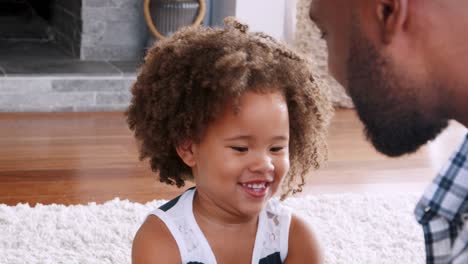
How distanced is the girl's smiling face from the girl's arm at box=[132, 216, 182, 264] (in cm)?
13

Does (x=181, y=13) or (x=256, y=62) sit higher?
(x=256, y=62)

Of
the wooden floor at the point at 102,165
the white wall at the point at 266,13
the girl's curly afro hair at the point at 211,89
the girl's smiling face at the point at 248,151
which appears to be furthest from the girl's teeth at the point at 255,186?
the white wall at the point at 266,13

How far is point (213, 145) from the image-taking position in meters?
1.54

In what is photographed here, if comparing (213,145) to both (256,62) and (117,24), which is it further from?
(117,24)

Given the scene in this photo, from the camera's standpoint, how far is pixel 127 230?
232cm

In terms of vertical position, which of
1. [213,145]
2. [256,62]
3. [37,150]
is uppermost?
[256,62]

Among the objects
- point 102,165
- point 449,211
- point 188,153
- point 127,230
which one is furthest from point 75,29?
point 449,211

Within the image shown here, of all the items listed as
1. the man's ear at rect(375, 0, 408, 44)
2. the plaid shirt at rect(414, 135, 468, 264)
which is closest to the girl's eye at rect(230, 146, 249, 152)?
the plaid shirt at rect(414, 135, 468, 264)

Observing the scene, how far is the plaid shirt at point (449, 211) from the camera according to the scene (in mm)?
913

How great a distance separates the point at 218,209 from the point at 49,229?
83cm

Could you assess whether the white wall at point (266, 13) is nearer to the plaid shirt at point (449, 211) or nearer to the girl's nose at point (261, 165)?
the girl's nose at point (261, 165)

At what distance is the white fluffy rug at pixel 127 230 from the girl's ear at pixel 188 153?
1.96 ft

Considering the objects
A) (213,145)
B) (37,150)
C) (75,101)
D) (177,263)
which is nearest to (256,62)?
(213,145)

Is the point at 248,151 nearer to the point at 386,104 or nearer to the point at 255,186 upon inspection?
the point at 255,186
